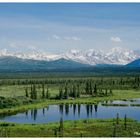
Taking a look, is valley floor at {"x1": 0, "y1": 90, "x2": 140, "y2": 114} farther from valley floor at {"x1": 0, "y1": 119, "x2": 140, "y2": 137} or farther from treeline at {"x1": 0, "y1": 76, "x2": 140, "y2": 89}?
valley floor at {"x1": 0, "y1": 119, "x2": 140, "y2": 137}

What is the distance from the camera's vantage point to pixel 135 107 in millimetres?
67312

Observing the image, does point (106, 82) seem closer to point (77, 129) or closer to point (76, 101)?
point (76, 101)

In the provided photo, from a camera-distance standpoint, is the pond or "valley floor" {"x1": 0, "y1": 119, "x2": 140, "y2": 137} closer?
"valley floor" {"x1": 0, "y1": 119, "x2": 140, "y2": 137}

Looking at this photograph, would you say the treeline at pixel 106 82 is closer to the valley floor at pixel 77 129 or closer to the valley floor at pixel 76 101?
the valley floor at pixel 76 101

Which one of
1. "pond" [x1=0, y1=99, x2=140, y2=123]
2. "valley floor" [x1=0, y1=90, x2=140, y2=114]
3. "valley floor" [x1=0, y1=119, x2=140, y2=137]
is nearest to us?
"valley floor" [x1=0, y1=119, x2=140, y2=137]

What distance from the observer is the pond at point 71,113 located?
187 ft

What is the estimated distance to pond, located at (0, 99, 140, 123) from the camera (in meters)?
57.1

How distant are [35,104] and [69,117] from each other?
13157mm

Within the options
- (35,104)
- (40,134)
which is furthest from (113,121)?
(35,104)

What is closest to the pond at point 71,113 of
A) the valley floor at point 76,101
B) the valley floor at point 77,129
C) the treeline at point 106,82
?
the valley floor at point 76,101

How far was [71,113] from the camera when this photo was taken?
62.0m

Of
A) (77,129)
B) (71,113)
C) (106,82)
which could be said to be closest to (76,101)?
(71,113)

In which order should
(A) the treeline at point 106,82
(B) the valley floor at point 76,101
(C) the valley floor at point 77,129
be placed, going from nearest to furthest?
(C) the valley floor at point 77,129 → (B) the valley floor at point 76,101 → (A) the treeline at point 106,82

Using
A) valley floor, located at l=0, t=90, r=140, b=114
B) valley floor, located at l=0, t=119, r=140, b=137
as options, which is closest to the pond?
valley floor, located at l=0, t=90, r=140, b=114
